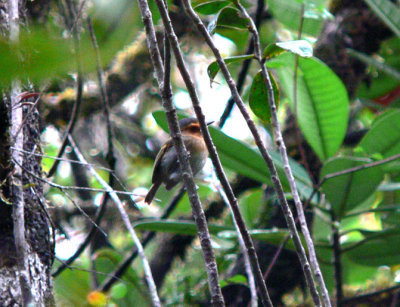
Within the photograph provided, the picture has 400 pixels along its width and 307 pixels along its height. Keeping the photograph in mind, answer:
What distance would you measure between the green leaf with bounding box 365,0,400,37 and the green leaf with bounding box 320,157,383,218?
1111mm

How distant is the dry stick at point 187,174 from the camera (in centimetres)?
100

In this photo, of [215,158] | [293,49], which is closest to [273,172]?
[215,158]

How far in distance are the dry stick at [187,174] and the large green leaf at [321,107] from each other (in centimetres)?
140

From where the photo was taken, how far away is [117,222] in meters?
3.51

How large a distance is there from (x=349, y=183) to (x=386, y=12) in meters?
1.20

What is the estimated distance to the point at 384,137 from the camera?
7.96 feet

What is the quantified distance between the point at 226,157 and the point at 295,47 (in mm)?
1150

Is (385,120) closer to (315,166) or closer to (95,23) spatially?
(315,166)

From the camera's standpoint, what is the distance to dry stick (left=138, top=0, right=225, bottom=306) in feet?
3.29

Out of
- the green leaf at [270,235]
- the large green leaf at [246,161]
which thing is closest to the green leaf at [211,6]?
the large green leaf at [246,161]

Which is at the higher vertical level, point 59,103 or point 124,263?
point 59,103

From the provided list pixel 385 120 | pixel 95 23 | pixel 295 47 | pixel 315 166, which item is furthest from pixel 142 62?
pixel 95 23

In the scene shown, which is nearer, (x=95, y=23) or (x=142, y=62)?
(x=95, y=23)

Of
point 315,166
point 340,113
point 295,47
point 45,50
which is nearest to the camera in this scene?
point 45,50
